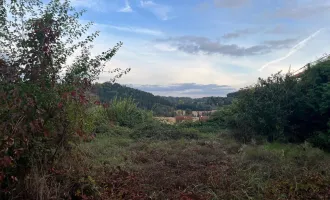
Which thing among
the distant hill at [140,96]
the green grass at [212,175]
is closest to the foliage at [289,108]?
the green grass at [212,175]

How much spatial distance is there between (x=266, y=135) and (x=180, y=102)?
12.5 metres

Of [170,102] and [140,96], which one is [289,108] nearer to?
[140,96]

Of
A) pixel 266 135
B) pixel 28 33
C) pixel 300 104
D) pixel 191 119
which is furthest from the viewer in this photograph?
pixel 191 119

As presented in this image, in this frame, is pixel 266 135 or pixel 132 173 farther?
pixel 266 135

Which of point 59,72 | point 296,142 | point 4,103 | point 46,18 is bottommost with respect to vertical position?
point 296,142

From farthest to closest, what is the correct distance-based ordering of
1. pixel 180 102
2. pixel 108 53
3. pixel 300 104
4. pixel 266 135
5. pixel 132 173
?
pixel 180 102 < pixel 266 135 < pixel 300 104 < pixel 132 173 < pixel 108 53

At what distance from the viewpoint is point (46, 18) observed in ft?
15.0

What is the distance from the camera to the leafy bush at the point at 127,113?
14.4 m

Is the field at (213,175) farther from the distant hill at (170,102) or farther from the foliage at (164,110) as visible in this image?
the foliage at (164,110)

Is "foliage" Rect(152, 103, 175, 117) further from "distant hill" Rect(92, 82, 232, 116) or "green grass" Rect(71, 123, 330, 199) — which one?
"green grass" Rect(71, 123, 330, 199)

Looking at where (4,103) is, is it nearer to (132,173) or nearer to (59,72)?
(59,72)

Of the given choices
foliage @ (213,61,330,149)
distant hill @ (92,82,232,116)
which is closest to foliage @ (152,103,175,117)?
distant hill @ (92,82,232,116)

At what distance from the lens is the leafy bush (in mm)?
14402

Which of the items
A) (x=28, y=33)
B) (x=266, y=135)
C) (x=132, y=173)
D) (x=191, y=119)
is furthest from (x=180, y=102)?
(x=28, y=33)
